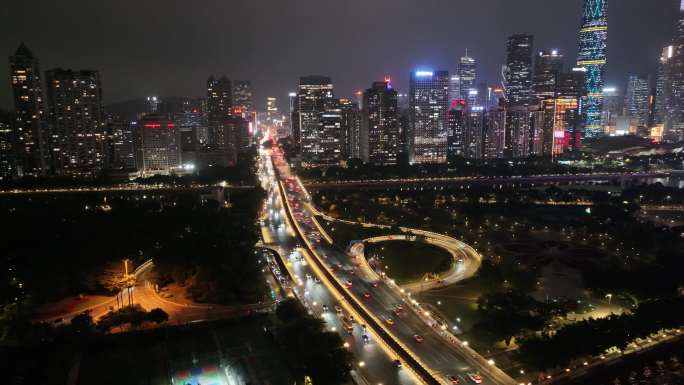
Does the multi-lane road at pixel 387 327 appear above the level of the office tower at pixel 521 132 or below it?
below

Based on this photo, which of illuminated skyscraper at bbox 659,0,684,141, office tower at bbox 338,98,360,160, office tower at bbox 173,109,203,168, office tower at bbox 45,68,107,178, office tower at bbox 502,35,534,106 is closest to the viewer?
office tower at bbox 45,68,107,178

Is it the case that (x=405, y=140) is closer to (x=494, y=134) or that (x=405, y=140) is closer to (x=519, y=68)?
(x=494, y=134)

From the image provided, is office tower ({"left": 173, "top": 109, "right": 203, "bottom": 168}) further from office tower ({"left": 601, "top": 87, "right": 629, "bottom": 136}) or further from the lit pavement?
office tower ({"left": 601, "top": 87, "right": 629, "bottom": 136})

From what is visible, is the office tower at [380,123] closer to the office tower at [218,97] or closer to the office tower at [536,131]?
the office tower at [536,131]

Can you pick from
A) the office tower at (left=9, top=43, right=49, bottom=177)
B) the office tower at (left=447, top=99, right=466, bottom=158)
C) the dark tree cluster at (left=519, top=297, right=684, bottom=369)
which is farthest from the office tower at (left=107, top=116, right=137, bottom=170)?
the dark tree cluster at (left=519, top=297, right=684, bottom=369)

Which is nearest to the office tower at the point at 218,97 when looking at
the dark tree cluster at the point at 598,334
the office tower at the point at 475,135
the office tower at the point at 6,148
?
the office tower at the point at 6,148

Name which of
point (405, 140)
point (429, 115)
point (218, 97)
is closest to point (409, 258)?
point (429, 115)
